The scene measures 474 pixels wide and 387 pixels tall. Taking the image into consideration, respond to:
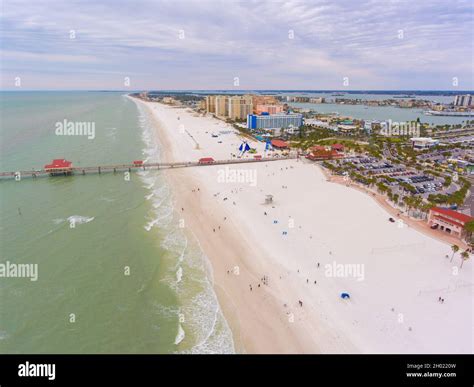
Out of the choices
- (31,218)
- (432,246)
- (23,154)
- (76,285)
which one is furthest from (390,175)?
(23,154)

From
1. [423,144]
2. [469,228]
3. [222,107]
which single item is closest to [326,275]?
[469,228]

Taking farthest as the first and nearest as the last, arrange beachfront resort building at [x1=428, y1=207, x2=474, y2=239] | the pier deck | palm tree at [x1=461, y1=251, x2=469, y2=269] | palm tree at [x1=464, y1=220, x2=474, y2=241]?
the pier deck → beachfront resort building at [x1=428, y1=207, x2=474, y2=239] → palm tree at [x1=464, y1=220, x2=474, y2=241] → palm tree at [x1=461, y1=251, x2=469, y2=269]

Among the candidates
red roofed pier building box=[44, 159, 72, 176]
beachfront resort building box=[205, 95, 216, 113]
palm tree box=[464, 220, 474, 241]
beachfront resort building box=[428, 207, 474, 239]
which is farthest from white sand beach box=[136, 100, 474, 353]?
beachfront resort building box=[205, 95, 216, 113]

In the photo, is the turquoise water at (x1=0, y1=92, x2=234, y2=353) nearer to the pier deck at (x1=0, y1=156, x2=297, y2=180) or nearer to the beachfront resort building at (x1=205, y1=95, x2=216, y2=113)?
the pier deck at (x1=0, y1=156, x2=297, y2=180)

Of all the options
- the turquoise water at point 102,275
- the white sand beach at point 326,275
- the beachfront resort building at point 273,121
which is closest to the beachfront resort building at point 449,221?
the white sand beach at point 326,275

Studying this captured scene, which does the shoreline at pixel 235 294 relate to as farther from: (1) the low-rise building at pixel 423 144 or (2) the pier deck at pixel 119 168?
(1) the low-rise building at pixel 423 144

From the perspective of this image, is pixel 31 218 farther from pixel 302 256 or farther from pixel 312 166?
pixel 312 166

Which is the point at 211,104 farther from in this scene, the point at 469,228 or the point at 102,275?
the point at 469,228
